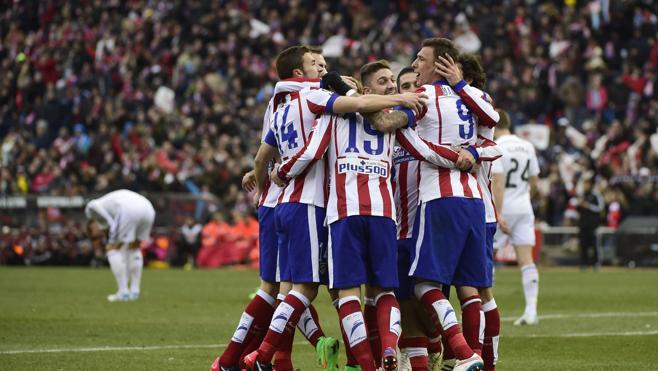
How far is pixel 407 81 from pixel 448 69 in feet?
2.13

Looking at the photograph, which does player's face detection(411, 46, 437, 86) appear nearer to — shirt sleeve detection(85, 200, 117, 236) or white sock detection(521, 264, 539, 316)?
white sock detection(521, 264, 539, 316)

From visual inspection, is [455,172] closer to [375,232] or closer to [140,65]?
[375,232]

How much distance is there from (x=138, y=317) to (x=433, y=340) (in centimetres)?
707

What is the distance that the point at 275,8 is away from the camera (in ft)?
133

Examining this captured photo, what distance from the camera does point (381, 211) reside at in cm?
886

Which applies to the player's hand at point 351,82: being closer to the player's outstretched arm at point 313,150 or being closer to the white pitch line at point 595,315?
the player's outstretched arm at point 313,150

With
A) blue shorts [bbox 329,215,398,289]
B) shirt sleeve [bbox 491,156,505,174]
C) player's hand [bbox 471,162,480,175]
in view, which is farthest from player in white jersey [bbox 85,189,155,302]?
blue shorts [bbox 329,215,398,289]

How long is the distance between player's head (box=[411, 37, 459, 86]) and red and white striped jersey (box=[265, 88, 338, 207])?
0.81 metres

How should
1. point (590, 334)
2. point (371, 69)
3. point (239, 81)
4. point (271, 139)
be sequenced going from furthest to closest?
point (239, 81) < point (590, 334) < point (271, 139) < point (371, 69)

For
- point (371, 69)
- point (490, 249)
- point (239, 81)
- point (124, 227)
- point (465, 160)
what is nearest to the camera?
point (465, 160)

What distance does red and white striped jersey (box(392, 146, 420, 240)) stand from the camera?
940cm

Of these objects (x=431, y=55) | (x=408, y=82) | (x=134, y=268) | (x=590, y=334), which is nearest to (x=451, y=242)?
(x=431, y=55)

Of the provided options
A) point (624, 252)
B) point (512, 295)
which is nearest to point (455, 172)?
point (512, 295)

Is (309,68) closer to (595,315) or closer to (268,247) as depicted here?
(268,247)
